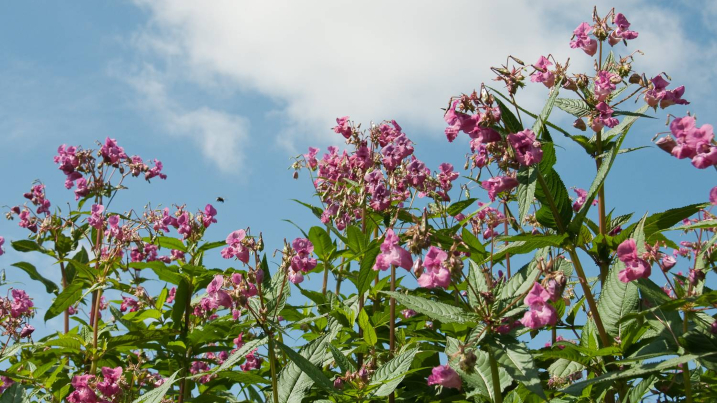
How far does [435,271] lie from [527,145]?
71cm

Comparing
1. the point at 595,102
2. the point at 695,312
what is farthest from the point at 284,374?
the point at 595,102

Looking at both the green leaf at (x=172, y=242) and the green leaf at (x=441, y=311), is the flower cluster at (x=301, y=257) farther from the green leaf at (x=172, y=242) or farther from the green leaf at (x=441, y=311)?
the green leaf at (x=172, y=242)

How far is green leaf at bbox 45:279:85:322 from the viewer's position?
4.98 m

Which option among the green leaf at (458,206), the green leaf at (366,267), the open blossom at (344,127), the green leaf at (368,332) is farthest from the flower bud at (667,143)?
the open blossom at (344,127)

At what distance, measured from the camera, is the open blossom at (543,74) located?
12.6ft

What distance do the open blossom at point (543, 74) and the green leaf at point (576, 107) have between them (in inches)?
6.5

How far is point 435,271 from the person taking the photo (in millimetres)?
Result: 2889

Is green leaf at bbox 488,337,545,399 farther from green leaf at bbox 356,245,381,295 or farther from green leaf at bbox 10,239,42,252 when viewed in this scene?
green leaf at bbox 10,239,42,252

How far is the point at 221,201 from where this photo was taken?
6.84 meters

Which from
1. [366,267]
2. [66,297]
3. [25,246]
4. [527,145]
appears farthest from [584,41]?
[25,246]

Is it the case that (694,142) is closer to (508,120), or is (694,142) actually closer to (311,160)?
(508,120)

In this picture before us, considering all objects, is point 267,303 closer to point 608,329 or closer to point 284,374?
point 284,374

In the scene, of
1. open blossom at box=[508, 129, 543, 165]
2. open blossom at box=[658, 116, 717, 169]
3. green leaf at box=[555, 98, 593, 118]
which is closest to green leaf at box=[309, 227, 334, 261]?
green leaf at box=[555, 98, 593, 118]

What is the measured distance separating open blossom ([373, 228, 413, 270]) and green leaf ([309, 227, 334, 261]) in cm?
190
